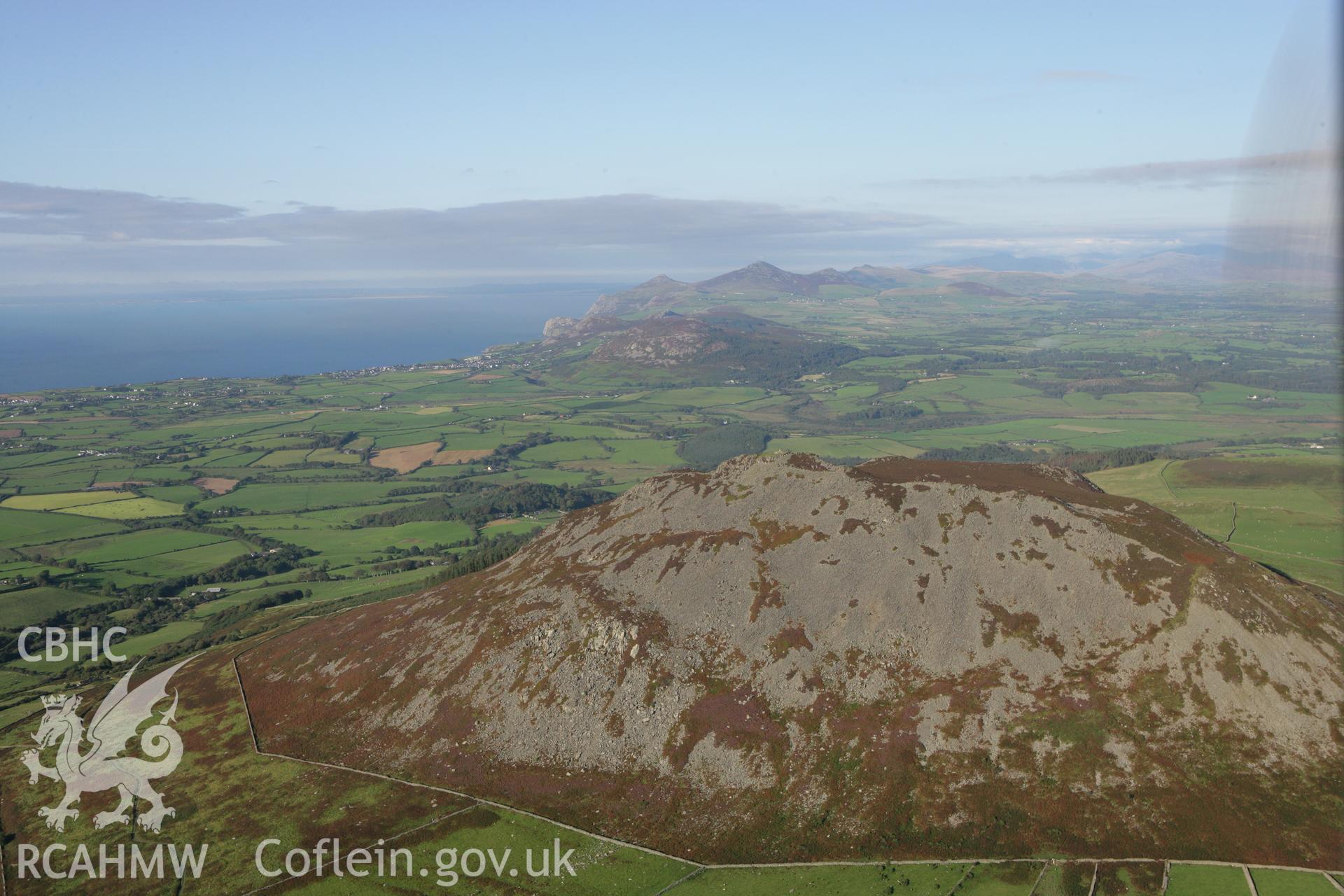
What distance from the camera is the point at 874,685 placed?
239 ft

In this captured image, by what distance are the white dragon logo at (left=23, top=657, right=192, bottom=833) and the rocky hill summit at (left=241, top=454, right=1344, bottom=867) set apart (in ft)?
31.4

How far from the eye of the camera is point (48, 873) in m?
63.3

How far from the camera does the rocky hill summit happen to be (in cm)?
6062

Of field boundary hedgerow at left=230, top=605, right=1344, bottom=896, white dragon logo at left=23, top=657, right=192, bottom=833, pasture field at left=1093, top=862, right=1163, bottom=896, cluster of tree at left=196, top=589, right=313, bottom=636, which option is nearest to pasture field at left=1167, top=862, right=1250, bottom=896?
field boundary hedgerow at left=230, top=605, right=1344, bottom=896

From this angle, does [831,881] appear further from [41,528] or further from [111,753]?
[41,528]

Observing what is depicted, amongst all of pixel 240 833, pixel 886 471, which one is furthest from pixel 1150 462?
pixel 240 833

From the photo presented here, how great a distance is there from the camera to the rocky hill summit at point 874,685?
Answer: 60.6m

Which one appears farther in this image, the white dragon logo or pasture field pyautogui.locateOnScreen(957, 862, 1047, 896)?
the white dragon logo

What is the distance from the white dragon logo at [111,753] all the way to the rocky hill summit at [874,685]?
958 centimetres

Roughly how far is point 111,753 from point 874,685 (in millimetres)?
78500

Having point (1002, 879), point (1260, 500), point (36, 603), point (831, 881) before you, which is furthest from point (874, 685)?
point (36, 603)

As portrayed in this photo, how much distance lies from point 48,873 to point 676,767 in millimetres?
52014

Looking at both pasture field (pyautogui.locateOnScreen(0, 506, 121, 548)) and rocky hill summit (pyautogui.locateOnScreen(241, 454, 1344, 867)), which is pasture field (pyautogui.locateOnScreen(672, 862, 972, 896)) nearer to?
rocky hill summit (pyautogui.locateOnScreen(241, 454, 1344, 867))

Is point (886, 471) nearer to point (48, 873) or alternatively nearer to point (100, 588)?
point (48, 873)
